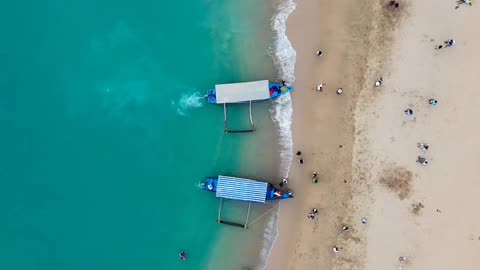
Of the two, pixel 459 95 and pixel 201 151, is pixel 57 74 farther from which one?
pixel 459 95

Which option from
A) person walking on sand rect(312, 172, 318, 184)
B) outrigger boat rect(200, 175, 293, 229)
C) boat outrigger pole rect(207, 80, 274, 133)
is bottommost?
outrigger boat rect(200, 175, 293, 229)

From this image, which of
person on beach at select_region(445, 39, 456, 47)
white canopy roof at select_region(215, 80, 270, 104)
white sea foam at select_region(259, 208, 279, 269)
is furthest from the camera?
white sea foam at select_region(259, 208, 279, 269)

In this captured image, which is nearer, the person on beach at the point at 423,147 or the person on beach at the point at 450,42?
the person on beach at the point at 450,42

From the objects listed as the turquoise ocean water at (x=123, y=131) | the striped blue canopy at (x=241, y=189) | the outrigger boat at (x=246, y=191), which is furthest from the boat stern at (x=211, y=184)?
the striped blue canopy at (x=241, y=189)

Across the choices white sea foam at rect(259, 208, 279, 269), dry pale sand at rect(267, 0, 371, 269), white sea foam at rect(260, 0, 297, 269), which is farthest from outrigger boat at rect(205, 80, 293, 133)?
white sea foam at rect(259, 208, 279, 269)

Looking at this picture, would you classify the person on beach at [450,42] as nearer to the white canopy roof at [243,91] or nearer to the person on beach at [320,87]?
the person on beach at [320,87]

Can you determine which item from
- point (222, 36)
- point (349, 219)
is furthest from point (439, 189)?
point (222, 36)

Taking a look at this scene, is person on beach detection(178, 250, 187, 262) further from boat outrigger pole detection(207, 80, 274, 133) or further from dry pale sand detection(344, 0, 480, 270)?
dry pale sand detection(344, 0, 480, 270)
